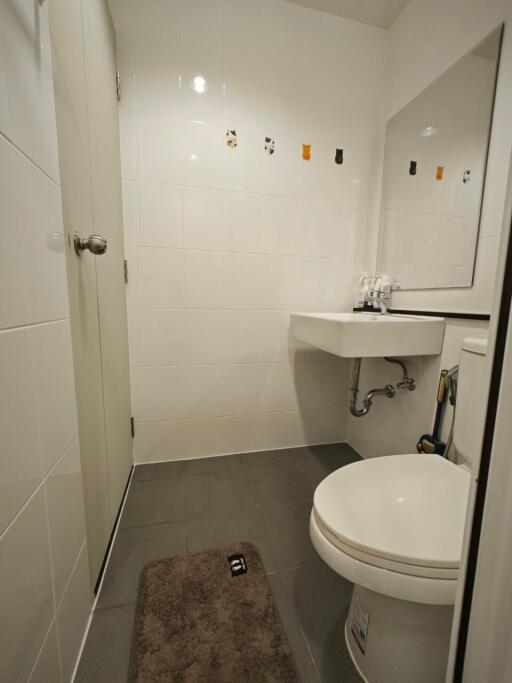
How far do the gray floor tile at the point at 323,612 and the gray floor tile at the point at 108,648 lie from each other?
0.51m

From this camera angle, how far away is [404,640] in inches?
27.5

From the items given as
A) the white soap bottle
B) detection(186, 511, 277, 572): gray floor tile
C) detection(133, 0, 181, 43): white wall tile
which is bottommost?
detection(186, 511, 277, 572): gray floor tile

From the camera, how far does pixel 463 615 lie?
0.38 m

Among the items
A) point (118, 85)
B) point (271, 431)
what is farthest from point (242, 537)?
point (118, 85)

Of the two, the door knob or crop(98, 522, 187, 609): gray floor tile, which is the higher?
the door knob

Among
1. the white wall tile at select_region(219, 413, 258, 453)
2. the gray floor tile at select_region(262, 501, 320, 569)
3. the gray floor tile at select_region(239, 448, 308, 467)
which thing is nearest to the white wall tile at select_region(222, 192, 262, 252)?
the white wall tile at select_region(219, 413, 258, 453)

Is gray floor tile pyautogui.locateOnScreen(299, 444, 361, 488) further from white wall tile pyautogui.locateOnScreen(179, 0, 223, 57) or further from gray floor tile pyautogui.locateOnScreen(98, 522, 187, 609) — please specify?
white wall tile pyautogui.locateOnScreen(179, 0, 223, 57)

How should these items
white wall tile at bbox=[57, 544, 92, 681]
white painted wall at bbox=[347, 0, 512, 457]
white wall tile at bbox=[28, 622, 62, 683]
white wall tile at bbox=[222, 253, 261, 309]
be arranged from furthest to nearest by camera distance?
white wall tile at bbox=[222, 253, 261, 309], white painted wall at bbox=[347, 0, 512, 457], white wall tile at bbox=[57, 544, 92, 681], white wall tile at bbox=[28, 622, 62, 683]

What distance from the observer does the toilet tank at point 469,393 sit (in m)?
0.91

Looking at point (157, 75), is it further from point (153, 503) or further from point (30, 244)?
point (153, 503)

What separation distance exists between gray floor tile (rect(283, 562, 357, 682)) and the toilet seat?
391 millimetres

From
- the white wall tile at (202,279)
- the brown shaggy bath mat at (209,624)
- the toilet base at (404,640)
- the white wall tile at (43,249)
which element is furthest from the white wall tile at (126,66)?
the toilet base at (404,640)

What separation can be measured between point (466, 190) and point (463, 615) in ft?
4.61

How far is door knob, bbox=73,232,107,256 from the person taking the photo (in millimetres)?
764
